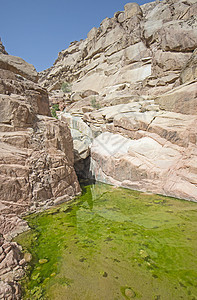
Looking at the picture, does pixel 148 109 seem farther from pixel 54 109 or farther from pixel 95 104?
pixel 54 109

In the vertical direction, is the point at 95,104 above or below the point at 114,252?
above

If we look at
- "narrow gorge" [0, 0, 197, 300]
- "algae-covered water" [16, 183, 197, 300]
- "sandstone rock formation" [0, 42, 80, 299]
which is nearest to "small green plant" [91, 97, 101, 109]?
"narrow gorge" [0, 0, 197, 300]

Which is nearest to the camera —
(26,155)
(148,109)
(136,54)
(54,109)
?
(26,155)

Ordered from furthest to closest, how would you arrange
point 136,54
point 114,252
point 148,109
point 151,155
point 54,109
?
point 54,109 → point 136,54 → point 148,109 → point 151,155 → point 114,252

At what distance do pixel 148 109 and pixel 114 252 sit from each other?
12.4m

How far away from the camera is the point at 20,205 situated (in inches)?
283

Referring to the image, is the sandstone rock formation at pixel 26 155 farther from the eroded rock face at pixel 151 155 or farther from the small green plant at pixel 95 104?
the small green plant at pixel 95 104

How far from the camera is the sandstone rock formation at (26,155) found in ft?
22.6

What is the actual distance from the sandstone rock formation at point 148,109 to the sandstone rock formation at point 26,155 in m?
4.68

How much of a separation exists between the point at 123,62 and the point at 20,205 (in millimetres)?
34568

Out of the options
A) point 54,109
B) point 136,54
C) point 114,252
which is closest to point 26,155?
point 114,252

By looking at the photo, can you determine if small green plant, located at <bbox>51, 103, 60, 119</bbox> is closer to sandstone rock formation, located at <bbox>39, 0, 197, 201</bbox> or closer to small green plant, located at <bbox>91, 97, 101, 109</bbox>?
sandstone rock formation, located at <bbox>39, 0, 197, 201</bbox>

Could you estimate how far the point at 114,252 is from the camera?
195 inches

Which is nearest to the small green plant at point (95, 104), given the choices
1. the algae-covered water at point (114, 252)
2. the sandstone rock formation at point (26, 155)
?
the sandstone rock formation at point (26, 155)
